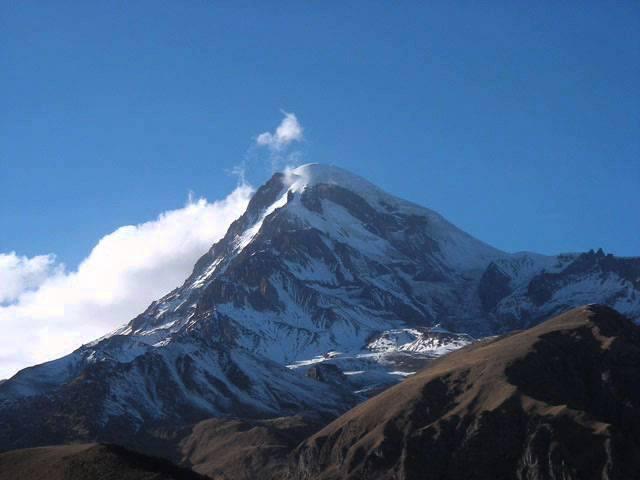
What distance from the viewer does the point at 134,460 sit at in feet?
614

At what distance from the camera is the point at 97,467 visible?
183375mm

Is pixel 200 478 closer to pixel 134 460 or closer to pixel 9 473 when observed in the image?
Result: pixel 134 460

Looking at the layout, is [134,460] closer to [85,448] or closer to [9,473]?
[85,448]

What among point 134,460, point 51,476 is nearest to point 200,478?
point 134,460

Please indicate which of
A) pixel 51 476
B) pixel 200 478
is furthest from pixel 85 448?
pixel 200 478

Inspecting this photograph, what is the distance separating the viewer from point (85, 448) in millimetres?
195750

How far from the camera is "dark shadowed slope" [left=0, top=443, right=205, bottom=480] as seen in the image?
179250 mm

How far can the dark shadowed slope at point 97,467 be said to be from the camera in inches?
7057

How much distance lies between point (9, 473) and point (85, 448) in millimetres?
14717

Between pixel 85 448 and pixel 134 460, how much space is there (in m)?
13.2

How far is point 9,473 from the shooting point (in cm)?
19750

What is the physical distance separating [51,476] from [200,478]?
25.0 m

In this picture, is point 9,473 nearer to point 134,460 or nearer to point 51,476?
point 51,476
